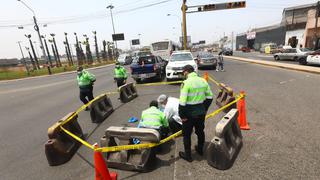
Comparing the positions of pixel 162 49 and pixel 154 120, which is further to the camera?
pixel 162 49

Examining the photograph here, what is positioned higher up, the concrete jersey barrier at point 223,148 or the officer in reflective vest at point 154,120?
the officer in reflective vest at point 154,120

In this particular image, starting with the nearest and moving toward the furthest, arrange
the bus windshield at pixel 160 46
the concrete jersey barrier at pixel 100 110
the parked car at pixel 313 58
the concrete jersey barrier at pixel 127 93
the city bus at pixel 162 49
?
1. the concrete jersey barrier at pixel 100 110
2. the concrete jersey barrier at pixel 127 93
3. the parked car at pixel 313 58
4. the city bus at pixel 162 49
5. the bus windshield at pixel 160 46

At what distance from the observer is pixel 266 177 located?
333 cm

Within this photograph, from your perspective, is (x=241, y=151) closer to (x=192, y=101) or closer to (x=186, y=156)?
(x=186, y=156)

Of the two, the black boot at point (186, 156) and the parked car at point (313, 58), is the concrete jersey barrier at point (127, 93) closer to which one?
the black boot at point (186, 156)

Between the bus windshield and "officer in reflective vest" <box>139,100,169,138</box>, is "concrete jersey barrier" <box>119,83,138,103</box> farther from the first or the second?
the bus windshield

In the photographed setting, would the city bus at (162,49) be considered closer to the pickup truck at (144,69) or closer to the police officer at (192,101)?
the pickup truck at (144,69)

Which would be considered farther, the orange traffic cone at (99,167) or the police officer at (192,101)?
the police officer at (192,101)

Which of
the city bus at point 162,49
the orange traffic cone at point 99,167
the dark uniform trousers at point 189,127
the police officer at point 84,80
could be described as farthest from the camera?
the city bus at point 162,49

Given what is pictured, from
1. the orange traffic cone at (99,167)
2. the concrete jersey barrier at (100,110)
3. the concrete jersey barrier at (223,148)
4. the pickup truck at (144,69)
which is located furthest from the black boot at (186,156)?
the pickup truck at (144,69)

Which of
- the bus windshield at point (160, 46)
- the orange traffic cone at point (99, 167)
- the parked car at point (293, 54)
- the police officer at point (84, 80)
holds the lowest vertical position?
the parked car at point (293, 54)

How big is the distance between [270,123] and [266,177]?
103 inches

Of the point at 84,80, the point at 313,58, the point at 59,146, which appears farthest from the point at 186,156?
the point at 313,58

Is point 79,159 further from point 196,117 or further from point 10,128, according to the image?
point 10,128
